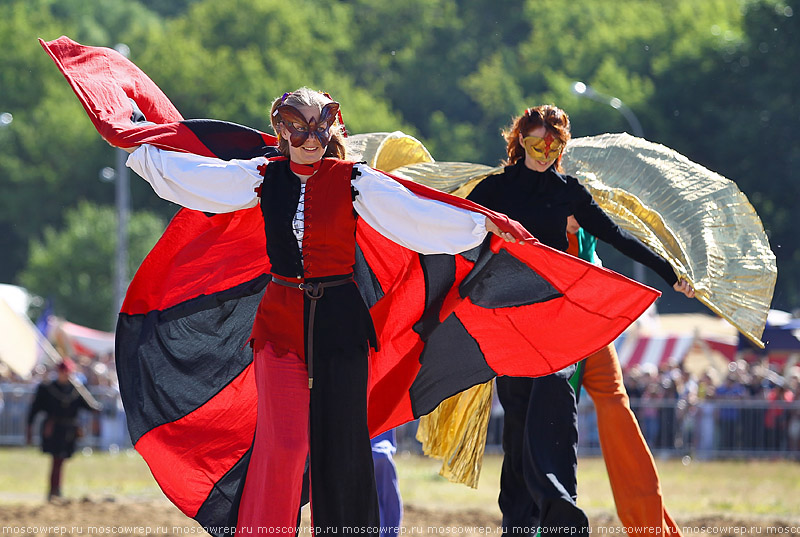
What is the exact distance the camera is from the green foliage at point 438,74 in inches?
1227

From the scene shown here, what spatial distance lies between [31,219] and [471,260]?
→ 142ft

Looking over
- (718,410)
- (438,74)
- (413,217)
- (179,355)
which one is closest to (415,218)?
(413,217)

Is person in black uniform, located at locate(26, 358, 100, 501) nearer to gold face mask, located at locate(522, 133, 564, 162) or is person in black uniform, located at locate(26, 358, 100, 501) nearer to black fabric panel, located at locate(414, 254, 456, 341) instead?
black fabric panel, located at locate(414, 254, 456, 341)

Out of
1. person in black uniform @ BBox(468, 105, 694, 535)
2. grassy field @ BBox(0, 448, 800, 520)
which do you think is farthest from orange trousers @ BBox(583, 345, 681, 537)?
grassy field @ BBox(0, 448, 800, 520)

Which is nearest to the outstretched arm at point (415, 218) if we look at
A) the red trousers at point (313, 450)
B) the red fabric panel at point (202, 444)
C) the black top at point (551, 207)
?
the red trousers at point (313, 450)

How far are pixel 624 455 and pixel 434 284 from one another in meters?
1.33

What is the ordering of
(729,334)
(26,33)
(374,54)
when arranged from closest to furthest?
(729,334) → (26,33) → (374,54)

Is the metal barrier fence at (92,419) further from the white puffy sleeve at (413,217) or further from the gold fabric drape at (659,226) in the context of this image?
the white puffy sleeve at (413,217)

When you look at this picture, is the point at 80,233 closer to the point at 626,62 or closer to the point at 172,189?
the point at 626,62

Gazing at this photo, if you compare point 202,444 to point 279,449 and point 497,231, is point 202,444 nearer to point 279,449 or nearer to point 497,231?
point 279,449

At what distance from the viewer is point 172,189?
5.12 meters

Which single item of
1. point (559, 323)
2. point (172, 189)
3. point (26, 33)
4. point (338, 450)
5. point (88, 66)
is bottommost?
point (338, 450)

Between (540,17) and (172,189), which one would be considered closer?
(172,189)

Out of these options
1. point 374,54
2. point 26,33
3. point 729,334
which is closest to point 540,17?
point 374,54
